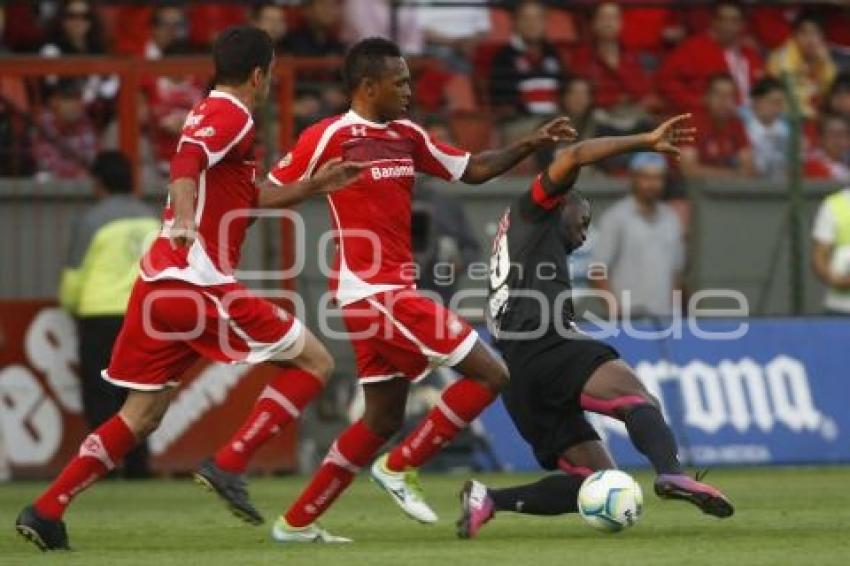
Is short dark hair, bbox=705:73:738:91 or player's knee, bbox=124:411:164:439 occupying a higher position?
short dark hair, bbox=705:73:738:91

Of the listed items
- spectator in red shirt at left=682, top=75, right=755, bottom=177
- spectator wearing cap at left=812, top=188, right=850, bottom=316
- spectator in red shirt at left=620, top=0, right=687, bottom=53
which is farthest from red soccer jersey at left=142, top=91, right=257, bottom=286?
spectator in red shirt at left=620, top=0, right=687, bottom=53

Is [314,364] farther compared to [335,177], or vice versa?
[314,364]

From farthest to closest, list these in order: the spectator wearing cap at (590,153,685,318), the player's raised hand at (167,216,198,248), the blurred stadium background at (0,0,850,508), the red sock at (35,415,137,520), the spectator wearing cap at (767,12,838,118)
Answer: the spectator wearing cap at (767,12,838,118) → the spectator wearing cap at (590,153,685,318) → the blurred stadium background at (0,0,850,508) → the red sock at (35,415,137,520) → the player's raised hand at (167,216,198,248)

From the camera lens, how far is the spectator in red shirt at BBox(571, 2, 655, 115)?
62.3 feet

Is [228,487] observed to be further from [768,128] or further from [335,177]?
[768,128]

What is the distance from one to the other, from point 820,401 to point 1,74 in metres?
6.88

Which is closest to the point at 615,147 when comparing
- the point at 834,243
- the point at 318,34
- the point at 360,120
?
the point at 360,120

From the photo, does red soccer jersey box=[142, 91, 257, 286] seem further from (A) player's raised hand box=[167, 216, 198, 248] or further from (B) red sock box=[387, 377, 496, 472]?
(B) red sock box=[387, 377, 496, 472]

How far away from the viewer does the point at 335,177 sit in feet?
33.3

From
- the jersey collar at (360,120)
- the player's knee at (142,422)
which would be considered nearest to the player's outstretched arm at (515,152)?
the jersey collar at (360,120)

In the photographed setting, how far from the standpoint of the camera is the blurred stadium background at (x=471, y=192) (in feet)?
55.5

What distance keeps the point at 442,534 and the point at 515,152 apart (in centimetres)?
198

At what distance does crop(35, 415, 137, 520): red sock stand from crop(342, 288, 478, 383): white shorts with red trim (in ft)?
4.15

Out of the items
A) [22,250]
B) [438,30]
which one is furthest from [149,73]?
[438,30]
